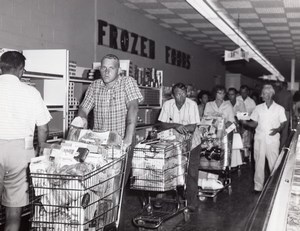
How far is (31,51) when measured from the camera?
5406 mm

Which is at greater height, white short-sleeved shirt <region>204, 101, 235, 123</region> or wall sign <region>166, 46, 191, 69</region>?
wall sign <region>166, 46, 191, 69</region>

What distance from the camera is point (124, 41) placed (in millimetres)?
8797

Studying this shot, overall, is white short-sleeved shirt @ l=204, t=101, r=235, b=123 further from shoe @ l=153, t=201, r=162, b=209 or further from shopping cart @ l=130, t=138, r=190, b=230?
shopping cart @ l=130, t=138, r=190, b=230

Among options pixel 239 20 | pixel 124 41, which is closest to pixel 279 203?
pixel 124 41

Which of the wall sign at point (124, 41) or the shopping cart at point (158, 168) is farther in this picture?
the wall sign at point (124, 41)

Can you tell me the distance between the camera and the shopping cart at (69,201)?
2.66 meters

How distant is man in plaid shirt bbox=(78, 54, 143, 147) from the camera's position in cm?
411

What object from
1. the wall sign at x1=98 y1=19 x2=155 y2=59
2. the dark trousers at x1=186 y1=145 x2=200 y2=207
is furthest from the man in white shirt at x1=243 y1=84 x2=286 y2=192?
the wall sign at x1=98 y1=19 x2=155 y2=59

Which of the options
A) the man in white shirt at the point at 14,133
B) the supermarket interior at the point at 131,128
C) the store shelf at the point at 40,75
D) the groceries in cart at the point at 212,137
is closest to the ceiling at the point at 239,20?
the supermarket interior at the point at 131,128

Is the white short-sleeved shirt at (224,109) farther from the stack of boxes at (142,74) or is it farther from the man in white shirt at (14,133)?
the man in white shirt at (14,133)

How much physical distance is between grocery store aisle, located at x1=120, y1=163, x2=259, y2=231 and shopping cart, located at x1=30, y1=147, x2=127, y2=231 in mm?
1876

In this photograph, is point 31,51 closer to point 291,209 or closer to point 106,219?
point 106,219

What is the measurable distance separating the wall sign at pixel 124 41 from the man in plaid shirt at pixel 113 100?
3736 millimetres

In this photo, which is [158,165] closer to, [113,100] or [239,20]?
[113,100]
